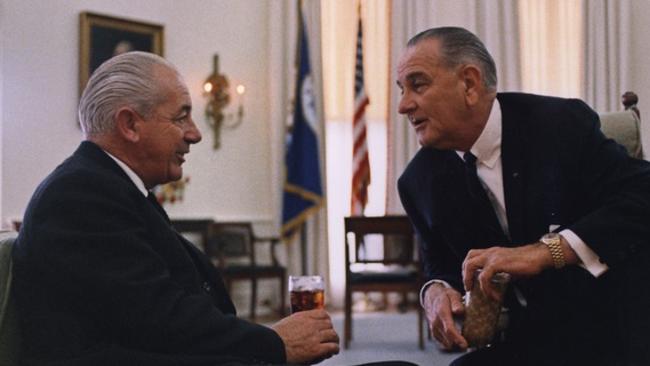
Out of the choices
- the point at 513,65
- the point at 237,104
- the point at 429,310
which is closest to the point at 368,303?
the point at 237,104

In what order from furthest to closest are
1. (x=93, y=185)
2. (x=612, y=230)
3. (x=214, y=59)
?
(x=214, y=59), (x=612, y=230), (x=93, y=185)

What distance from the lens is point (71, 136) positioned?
7.09m

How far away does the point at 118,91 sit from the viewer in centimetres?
190

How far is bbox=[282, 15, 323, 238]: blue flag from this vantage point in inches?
327

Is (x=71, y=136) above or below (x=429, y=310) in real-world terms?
above

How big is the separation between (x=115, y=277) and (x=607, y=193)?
1153 mm

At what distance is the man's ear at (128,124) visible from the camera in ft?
6.26

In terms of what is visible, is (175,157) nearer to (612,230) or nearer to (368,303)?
(612,230)

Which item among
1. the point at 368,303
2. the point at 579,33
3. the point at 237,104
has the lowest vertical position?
the point at 368,303

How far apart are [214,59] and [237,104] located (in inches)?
20.6

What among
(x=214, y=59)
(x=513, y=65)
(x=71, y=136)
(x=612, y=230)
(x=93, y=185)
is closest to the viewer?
(x=93, y=185)

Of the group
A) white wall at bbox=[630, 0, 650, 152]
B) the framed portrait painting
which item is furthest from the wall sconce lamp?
white wall at bbox=[630, 0, 650, 152]

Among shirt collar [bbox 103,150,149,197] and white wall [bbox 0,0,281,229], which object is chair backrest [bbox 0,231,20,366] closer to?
shirt collar [bbox 103,150,149,197]

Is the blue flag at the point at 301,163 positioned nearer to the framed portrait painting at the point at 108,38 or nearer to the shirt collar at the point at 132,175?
the framed portrait painting at the point at 108,38
